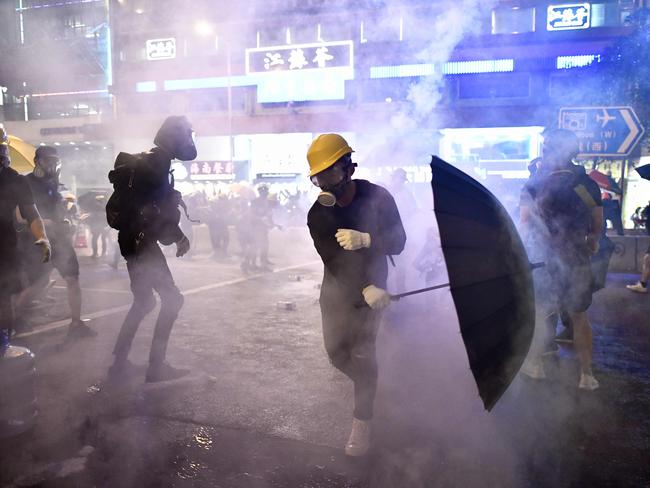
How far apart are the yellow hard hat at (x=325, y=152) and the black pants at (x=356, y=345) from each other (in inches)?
29.2

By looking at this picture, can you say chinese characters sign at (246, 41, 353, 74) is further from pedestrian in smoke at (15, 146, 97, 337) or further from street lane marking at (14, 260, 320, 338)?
pedestrian in smoke at (15, 146, 97, 337)

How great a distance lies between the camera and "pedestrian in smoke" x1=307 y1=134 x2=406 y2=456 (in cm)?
262

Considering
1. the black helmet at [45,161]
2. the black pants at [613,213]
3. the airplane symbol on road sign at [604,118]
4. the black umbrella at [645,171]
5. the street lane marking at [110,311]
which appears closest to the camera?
the black helmet at [45,161]

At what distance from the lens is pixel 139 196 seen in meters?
3.52

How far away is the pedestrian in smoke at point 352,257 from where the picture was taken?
2.62m

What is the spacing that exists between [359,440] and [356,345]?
0.49 meters

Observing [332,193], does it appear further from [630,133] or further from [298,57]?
[298,57]

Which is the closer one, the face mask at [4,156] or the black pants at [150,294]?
the face mask at [4,156]

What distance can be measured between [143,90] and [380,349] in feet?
70.8

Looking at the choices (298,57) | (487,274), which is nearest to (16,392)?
(487,274)

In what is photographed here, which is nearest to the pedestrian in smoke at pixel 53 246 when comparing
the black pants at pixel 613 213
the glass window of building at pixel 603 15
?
the black pants at pixel 613 213

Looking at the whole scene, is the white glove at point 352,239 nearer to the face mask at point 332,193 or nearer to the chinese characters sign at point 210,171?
the face mask at point 332,193

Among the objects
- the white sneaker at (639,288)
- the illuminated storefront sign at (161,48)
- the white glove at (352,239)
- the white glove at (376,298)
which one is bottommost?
the white sneaker at (639,288)

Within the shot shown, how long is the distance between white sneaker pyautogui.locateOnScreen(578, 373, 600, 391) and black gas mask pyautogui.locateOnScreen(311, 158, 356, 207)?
2.38m
